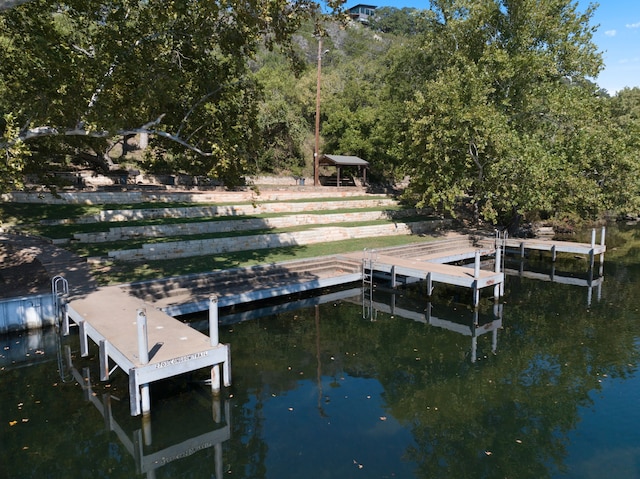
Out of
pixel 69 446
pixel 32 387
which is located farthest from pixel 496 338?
pixel 32 387

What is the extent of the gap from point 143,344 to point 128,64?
25.9 ft

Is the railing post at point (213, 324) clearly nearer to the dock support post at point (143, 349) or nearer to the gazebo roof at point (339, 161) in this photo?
the dock support post at point (143, 349)

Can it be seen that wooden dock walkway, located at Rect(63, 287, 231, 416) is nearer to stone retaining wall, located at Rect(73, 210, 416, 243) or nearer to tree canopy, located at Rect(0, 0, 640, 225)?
tree canopy, located at Rect(0, 0, 640, 225)

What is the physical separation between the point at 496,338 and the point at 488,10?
2233 cm

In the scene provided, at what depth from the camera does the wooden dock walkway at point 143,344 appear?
845 cm

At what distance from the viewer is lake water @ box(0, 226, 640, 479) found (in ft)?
24.8

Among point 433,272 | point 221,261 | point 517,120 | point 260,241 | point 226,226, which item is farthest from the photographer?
point 517,120

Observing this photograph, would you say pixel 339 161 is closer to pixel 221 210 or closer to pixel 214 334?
pixel 221 210

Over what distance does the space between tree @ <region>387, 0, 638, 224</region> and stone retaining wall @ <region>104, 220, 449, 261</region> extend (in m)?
2.82

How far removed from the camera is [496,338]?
13.9 meters

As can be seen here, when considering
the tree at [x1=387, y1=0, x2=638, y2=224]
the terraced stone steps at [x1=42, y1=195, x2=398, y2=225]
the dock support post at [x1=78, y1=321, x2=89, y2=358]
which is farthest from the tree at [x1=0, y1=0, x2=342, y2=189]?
the tree at [x1=387, y1=0, x2=638, y2=224]

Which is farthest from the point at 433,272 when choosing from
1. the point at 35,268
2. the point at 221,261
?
the point at 35,268

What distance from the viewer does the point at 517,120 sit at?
2928cm

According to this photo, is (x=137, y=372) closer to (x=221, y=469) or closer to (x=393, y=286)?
(x=221, y=469)
